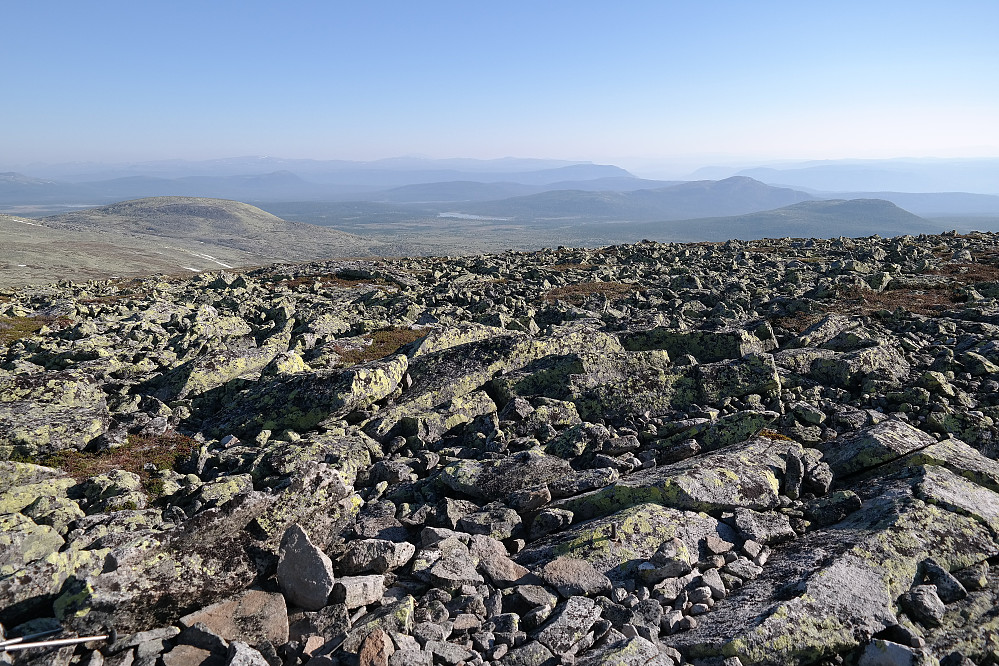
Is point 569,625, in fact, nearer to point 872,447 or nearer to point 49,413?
point 872,447

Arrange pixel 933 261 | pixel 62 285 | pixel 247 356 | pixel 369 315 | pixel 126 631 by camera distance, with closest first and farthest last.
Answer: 1. pixel 126 631
2. pixel 247 356
3. pixel 369 315
4. pixel 933 261
5. pixel 62 285

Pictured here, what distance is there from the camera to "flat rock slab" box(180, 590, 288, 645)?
8.12 metres

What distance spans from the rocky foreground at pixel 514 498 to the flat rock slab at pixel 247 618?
0.05 metres

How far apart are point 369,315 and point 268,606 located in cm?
2711

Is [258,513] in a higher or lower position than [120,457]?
higher

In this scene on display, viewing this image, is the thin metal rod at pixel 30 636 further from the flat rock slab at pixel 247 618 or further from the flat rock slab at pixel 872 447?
the flat rock slab at pixel 872 447

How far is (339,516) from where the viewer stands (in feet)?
37.3

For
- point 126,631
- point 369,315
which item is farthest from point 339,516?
point 369,315

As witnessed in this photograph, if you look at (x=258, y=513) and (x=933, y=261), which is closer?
(x=258, y=513)

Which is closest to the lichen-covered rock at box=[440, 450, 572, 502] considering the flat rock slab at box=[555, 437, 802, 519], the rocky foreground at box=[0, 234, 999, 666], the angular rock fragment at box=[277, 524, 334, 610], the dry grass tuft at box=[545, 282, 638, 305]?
the rocky foreground at box=[0, 234, 999, 666]

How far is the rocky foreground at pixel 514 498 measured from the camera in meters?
7.90

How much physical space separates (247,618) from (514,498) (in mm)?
5475

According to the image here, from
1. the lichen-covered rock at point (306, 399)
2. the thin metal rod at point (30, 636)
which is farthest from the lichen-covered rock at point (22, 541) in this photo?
Result: the lichen-covered rock at point (306, 399)

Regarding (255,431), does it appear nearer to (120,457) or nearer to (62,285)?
(120,457)
